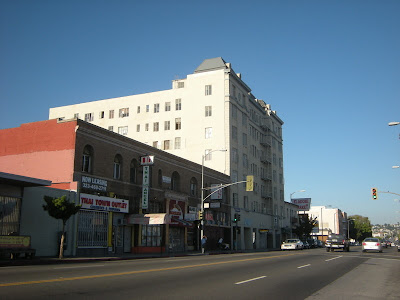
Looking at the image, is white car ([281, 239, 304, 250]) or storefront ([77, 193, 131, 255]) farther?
white car ([281, 239, 304, 250])

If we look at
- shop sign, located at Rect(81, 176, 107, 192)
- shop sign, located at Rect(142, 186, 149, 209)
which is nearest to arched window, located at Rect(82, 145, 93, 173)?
shop sign, located at Rect(81, 176, 107, 192)

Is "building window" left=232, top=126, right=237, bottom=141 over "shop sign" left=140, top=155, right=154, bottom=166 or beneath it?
over

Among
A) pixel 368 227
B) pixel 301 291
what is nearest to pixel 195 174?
pixel 301 291

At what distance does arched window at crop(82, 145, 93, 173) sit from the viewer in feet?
105

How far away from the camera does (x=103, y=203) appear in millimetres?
32406

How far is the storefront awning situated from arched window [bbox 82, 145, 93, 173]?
20.5ft

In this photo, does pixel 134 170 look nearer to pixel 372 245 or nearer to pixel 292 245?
pixel 372 245

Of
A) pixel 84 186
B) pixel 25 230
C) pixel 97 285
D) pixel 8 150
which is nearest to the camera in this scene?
pixel 97 285

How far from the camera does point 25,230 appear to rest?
27.0 m

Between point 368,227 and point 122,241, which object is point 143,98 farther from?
point 368,227

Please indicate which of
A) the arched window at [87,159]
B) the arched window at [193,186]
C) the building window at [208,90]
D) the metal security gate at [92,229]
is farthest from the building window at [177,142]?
the arched window at [87,159]

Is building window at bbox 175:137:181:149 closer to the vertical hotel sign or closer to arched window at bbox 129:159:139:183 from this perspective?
arched window at bbox 129:159:139:183

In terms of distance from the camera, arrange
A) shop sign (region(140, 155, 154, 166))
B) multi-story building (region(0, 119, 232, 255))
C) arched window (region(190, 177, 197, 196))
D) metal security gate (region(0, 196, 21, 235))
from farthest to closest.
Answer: arched window (region(190, 177, 197, 196)) < shop sign (region(140, 155, 154, 166)) < multi-story building (region(0, 119, 232, 255)) < metal security gate (region(0, 196, 21, 235))

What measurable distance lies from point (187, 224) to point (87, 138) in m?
15.2
